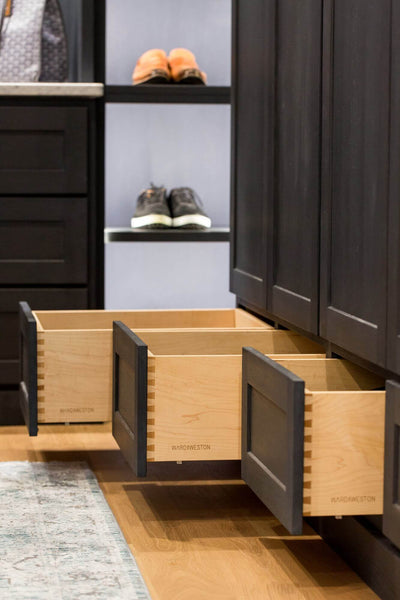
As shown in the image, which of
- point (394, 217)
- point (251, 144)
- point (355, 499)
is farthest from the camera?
point (251, 144)

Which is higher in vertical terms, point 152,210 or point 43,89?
point 43,89

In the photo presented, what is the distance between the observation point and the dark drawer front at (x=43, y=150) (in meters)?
3.06

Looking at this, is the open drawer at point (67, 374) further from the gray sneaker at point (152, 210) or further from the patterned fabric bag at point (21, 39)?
the patterned fabric bag at point (21, 39)

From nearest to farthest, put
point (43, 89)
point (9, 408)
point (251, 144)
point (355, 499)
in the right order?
point (355, 499) → point (251, 144) → point (43, 89) → point (9, 408)

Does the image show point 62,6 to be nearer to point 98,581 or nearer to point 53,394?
point 53,394

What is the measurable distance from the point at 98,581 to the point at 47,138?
67.0 inches

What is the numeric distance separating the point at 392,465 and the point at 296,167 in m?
0.78

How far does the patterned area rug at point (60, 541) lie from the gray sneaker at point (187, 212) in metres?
0.97

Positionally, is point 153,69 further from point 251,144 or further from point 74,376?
point 74,376

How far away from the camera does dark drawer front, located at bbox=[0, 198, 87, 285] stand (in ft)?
10.1

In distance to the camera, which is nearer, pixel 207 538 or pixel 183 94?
pixel 207 538

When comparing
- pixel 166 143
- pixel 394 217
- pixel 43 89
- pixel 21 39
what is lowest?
pixel 394 217

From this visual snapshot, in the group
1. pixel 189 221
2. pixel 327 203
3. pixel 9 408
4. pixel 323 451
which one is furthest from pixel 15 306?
pixel 323 451

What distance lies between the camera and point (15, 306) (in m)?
3.11
